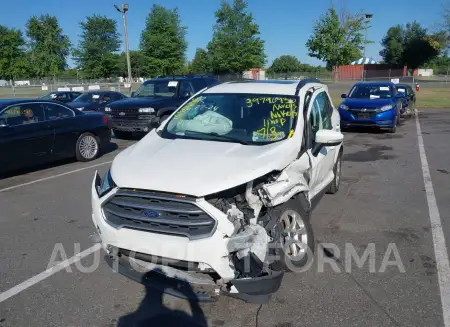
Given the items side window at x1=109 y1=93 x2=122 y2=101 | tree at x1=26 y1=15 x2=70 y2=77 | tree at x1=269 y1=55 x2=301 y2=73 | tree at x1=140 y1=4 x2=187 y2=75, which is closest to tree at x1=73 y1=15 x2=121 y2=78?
tree at x1=26 y1=15 x2=70 y2=77

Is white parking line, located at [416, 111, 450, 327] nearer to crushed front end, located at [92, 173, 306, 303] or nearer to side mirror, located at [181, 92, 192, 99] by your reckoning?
crushed front end, located at [92, 173, 306, 303]

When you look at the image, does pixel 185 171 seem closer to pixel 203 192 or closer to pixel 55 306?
pixel 203 192

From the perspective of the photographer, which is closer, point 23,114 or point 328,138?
point 328,138

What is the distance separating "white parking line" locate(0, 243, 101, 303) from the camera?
3.66 metres

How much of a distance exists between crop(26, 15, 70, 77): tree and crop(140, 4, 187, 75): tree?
22313mm

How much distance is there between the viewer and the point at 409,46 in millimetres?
72125

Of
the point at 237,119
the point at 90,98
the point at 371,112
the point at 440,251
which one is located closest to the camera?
the point at 440,251

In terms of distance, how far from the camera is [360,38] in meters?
39.8

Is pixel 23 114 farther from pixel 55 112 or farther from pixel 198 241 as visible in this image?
pixel 198 241

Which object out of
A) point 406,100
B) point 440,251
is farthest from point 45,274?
point 406,100

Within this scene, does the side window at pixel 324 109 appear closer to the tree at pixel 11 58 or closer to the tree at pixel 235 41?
the tree at pixel 235 41

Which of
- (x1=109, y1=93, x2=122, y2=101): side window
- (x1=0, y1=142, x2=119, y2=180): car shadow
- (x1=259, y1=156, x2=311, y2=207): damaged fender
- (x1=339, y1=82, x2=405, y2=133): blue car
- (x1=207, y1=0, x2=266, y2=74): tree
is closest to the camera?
(x1=259, y1=156, x2=311, y2=207): damaged fender

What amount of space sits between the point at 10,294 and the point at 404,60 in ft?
264

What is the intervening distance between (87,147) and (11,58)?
71881mm
